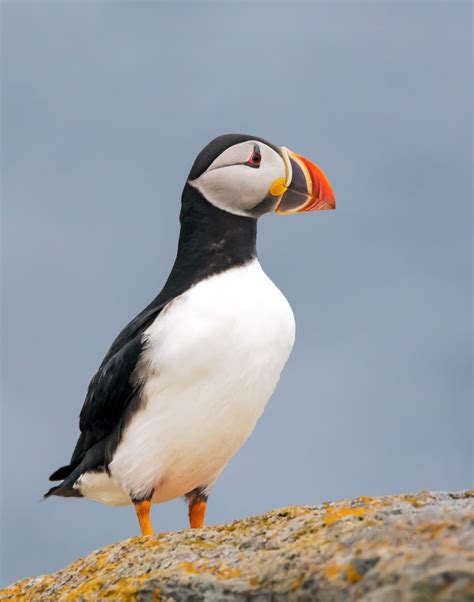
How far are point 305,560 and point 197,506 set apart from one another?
14.1 feet

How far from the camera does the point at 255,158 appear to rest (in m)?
8.46

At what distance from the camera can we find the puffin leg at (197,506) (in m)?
8.22

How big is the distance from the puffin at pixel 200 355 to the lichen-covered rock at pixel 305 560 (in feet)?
5.69

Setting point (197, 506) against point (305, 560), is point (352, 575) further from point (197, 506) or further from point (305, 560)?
point (197, 506)

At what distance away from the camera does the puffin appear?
7.48m

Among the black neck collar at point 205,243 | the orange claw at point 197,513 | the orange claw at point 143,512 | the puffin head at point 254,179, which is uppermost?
the puffin head at point 254,179

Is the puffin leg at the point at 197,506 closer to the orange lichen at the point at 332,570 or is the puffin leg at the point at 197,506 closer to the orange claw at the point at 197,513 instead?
the orange claw at the point at 197,513

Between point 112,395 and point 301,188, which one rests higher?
point 301,188

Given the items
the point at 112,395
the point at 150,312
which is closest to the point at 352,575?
the point at 112,395

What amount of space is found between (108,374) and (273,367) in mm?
1345

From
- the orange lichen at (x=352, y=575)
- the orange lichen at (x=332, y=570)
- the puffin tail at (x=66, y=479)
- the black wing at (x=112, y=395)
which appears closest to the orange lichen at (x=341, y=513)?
the orange lichen at (x=332, y=570)

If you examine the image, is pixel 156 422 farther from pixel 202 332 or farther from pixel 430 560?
pixel 430 560

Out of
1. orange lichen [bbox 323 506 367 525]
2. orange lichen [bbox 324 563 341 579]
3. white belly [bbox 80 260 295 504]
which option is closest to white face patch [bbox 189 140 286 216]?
white belly [bbox 80 260 295 504]

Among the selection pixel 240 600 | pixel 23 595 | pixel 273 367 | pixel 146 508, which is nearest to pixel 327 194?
pixel 273 367
